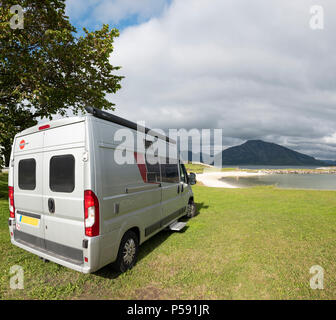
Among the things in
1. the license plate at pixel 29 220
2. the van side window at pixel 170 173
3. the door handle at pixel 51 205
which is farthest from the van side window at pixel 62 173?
the van side window at pixel 170 173

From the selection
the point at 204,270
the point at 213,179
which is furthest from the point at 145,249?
the point at 213,179

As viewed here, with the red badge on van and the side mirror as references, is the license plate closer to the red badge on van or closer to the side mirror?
the red badge on van

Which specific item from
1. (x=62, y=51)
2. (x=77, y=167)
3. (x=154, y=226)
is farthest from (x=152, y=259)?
(x=62, y=51)

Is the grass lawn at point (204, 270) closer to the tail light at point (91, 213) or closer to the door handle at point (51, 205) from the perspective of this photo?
the tail light at point (91, 213)

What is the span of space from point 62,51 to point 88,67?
58.0 inches

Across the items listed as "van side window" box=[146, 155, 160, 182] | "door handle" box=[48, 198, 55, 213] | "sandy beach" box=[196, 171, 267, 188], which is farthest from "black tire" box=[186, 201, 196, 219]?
"sandy beach" box=[196, 171, 267, 188]

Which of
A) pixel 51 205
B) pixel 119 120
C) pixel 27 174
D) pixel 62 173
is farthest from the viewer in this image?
pixel 27 174

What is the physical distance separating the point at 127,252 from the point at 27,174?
271 cm

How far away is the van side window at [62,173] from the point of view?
3.32m

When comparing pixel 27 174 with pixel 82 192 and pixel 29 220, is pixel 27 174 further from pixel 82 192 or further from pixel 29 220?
pixel 82 192

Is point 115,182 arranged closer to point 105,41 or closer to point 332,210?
point 105,41

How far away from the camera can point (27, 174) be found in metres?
4.13

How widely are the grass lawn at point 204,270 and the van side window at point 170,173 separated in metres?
1.78

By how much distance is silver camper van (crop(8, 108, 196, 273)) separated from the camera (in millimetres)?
3184
